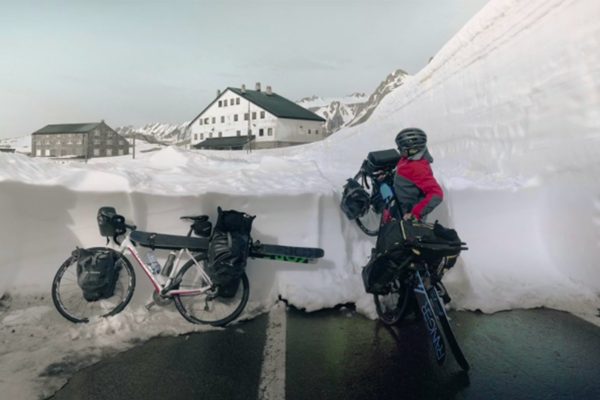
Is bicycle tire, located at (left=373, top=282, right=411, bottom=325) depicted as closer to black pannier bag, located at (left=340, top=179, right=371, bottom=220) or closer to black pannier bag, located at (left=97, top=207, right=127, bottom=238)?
black pannier bag, located at (left=340, top=179, right=371, bottom=220)

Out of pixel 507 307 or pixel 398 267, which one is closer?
pixel 398 267

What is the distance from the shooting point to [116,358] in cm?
395

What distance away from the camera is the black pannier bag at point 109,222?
194 inches

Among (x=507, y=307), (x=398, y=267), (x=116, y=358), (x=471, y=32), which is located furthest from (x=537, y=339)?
(x=471, y=32)

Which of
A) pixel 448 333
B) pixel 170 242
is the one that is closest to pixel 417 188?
pixel 448 333

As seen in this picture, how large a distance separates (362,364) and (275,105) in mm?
78031

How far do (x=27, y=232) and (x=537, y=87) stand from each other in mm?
11658

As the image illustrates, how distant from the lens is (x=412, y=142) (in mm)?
5109

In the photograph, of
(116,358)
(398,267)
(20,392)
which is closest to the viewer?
(20,392)

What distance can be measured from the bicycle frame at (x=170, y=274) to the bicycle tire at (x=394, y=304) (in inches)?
81.5

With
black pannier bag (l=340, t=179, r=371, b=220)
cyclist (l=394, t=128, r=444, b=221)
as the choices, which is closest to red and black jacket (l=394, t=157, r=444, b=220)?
cyclist (l=394, t=128, r=444, b=221)

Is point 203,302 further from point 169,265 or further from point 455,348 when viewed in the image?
point 455,348

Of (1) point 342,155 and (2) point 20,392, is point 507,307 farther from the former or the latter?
(1) point 342,155

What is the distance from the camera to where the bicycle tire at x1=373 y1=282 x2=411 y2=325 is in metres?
4.53
